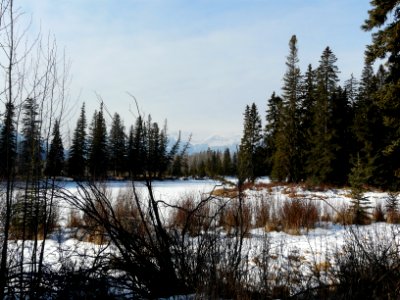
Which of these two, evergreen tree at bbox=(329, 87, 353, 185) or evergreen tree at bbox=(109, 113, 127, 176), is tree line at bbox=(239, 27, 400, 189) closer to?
evergreen tree at bbox=(329, 87, 353, 185)

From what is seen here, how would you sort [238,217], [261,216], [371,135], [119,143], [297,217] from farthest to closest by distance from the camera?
[371,135], [297,217], [261,216], [238,217], [119,143]

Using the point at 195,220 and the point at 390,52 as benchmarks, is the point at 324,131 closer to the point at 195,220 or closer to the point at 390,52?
the point at 390,52

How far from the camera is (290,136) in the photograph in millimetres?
30797

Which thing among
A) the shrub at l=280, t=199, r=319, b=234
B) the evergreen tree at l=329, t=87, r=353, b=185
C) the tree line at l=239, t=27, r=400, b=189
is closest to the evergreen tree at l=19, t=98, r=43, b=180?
the shrub at l=280, t=199, r=319, b=234

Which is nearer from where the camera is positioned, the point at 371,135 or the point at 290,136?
the point at 371,135

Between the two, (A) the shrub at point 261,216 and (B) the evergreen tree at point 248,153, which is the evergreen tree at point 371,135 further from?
(B) the evergreen tree at point 248,153

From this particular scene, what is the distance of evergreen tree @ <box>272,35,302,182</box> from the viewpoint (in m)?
30.7

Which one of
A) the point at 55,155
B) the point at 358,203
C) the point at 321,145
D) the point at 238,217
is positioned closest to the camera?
the point at 55,155

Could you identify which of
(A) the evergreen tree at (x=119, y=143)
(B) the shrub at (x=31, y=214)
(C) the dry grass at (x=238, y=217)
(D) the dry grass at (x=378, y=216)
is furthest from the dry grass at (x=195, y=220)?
(D) the dry grass at (x=378, y=216)

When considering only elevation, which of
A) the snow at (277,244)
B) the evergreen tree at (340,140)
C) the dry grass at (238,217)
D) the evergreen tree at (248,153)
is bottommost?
the snow at (277,244)

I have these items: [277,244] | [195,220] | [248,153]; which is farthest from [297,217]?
[248,153]

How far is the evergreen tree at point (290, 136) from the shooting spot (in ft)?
101

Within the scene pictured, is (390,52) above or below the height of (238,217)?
above

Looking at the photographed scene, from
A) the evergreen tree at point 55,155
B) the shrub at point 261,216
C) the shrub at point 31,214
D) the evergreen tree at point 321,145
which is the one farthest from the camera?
the evergreen tree at point 321,145
